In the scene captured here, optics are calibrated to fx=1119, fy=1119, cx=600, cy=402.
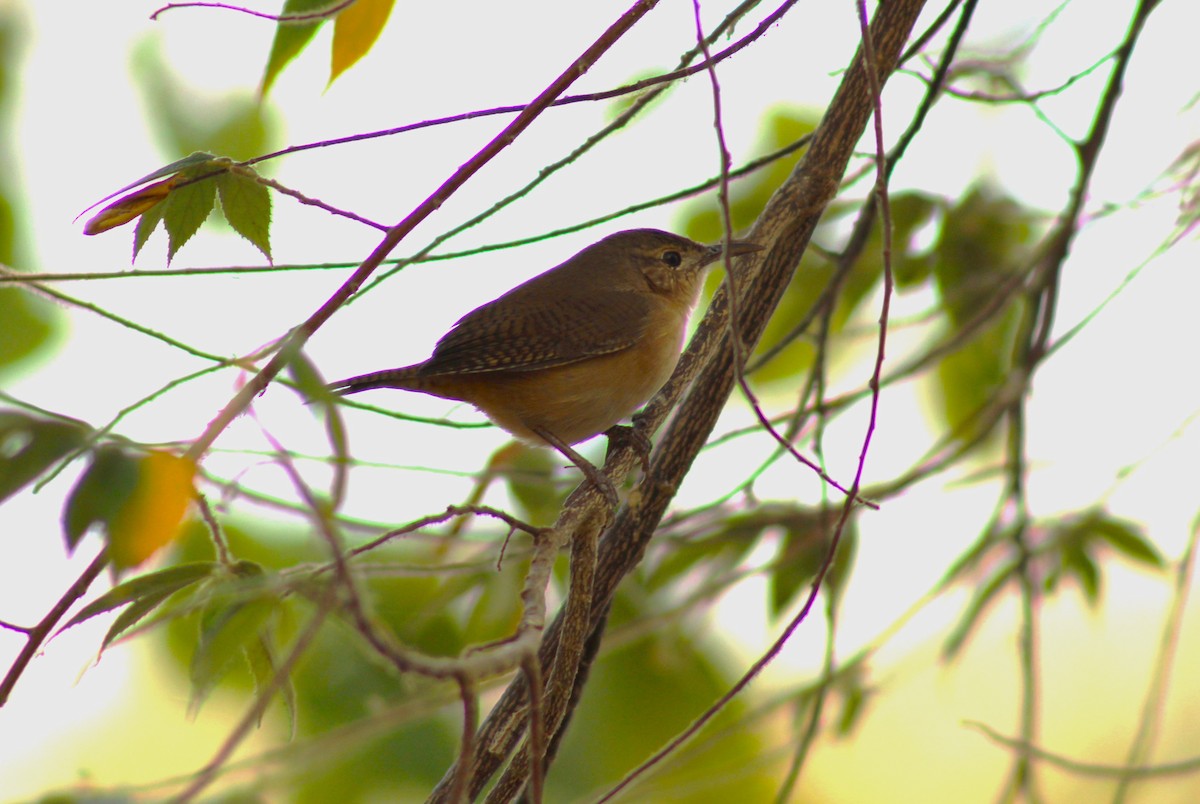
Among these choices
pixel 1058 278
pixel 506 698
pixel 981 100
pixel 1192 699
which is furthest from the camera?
pixel 1192 699

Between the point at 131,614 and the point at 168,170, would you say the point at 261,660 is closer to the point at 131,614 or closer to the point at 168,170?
the point at 131,614

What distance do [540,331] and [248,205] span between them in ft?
5.45

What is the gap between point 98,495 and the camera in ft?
4.36

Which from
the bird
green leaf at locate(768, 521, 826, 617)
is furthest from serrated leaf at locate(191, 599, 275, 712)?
green leaf at locate(768, 521, 826, 617)

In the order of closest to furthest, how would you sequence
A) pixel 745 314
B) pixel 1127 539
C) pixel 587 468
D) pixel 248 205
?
pixel 248 205
pixel 745 314
pixel 587 468
pixel 1127 539

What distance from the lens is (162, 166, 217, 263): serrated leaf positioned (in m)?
1.97

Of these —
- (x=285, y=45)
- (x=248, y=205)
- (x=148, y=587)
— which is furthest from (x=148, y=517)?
(x=285, y=45)

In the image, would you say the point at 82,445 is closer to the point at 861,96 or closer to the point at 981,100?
the point at 861,96

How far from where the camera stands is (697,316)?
13.9ft

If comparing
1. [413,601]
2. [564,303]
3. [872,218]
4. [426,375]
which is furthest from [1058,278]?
[413,601]

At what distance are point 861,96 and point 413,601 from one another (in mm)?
2160

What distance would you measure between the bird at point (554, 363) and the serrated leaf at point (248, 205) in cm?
116

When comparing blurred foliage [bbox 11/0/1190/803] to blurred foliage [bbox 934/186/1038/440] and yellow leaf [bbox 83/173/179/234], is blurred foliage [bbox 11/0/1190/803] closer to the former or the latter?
blurred foliage [bbox 934/186/1038/440]

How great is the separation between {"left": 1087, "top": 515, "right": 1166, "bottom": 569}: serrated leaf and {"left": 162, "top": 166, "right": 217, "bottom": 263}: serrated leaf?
8.79 ft
